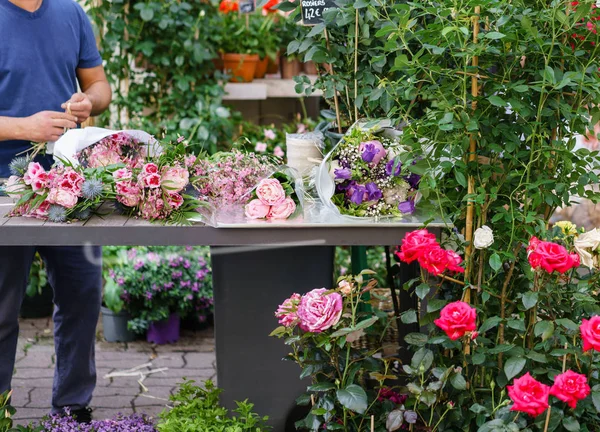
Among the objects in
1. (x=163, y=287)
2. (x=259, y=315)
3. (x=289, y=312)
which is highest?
(x=289, y=312)

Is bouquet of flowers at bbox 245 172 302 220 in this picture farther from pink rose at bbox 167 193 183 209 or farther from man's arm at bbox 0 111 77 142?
man's arm at bbox 0 111 77 142

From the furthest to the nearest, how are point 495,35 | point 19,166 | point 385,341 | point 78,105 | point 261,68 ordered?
point 261,68 → point 385,341 → point 78,105 → point 19,166 → point 495,35

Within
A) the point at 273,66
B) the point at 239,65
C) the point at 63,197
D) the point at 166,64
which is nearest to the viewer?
the point at 63,197

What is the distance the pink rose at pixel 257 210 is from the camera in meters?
2.27

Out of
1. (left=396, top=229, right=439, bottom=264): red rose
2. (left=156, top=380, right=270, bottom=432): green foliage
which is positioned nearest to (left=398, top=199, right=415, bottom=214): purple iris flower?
(left=396, top=229, right=439, bottom=264): red rose

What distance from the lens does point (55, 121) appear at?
8.66ft

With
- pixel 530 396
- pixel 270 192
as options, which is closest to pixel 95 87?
pixel 270 192

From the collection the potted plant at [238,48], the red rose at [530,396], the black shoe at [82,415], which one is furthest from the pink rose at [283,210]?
the potted plant at [238,48]

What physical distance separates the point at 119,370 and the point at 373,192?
83.9 inches

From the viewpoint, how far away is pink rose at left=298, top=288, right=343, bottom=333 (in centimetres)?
213

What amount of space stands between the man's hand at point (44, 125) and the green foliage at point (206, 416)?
0.93m

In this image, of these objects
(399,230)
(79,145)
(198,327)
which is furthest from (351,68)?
(198,327)

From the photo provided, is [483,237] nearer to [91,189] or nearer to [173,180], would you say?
[173,180]

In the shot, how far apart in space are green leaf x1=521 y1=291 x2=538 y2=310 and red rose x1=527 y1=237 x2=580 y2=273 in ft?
0.32
